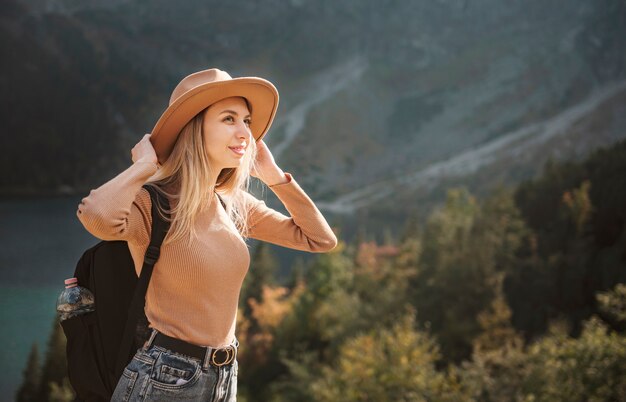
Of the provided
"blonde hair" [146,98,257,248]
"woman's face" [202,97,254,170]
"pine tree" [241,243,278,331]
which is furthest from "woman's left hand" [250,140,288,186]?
"pine tree" [241,243,278,331]

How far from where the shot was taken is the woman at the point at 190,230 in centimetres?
198

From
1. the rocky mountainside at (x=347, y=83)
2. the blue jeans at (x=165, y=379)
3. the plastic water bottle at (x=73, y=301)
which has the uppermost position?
the rocky mountainside at (x=347, y=83)

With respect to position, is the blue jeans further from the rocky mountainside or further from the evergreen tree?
the rocky mountainside

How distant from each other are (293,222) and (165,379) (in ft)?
2.85

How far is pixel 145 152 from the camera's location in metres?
2.12

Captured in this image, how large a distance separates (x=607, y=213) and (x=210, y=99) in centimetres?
3226

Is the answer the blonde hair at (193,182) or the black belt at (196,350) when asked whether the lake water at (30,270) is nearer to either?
the blonde hair at (193,182)

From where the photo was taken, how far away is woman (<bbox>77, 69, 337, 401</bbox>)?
1.98 m

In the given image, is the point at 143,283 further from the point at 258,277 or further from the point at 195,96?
the point at 258,277

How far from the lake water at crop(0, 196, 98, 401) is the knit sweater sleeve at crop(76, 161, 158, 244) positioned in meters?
44.5

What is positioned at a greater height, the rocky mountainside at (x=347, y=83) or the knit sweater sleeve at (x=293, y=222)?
the rocky mountainside at (x=347, y=83)

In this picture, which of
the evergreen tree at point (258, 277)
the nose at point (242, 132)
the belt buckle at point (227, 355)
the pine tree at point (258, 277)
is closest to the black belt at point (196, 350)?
the belt buckle at point (227, 355)

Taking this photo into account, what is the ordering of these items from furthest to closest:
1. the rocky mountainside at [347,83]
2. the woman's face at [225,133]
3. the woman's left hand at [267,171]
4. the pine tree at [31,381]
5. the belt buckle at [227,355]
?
the rocky mountainside at [347,83] → the pine tree at [31,381] → the woman's left hand at [267,171] → the woman's face at [225,133] → the belt buckle at [227,355]

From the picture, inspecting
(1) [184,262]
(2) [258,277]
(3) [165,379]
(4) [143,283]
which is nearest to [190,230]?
(1) [184,262]
